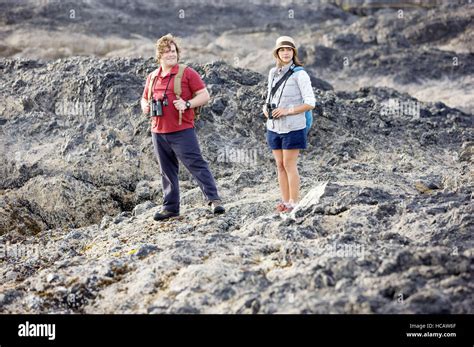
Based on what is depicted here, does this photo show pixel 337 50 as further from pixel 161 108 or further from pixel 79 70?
pixel 161 108

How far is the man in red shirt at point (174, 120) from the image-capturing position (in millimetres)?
5457

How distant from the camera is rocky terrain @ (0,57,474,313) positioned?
3.96 meters

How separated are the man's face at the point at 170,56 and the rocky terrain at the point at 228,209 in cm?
146

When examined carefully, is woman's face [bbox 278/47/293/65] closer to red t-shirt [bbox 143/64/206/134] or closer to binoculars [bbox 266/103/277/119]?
binoculars [bbox 266/103/277/119]

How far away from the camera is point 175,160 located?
19.2ft

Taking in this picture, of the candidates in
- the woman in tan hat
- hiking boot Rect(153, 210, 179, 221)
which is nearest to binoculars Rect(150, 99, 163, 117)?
the woman in tan hat

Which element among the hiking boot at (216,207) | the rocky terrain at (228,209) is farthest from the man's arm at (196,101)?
the rocky terrain at (228,209)

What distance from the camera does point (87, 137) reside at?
8.38 metres

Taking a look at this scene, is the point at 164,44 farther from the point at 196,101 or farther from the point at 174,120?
the point at 174,120

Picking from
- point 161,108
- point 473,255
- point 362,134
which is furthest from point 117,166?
point 473,255

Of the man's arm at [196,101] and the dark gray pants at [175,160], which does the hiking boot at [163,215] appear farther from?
the man's arm at [196,101]

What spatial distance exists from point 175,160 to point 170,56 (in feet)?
3.25

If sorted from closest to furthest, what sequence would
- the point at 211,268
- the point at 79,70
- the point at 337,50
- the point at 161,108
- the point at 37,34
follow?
the point at 211,268, the point at 161,108, the point at 79,70, the point at 337,50, the point at 37,34
